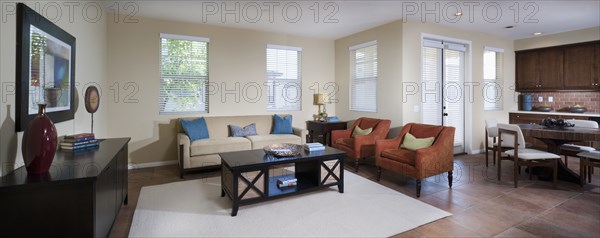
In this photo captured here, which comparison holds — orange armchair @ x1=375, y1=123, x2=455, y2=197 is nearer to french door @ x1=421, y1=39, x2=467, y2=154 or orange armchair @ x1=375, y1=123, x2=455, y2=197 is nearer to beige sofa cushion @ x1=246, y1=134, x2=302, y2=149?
french door @ x1=421, y1=39, x2=467, y2=154

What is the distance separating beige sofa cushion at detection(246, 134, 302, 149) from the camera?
15.4ft

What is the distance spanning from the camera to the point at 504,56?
20.2 ft

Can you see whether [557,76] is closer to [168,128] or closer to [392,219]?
[392,219]

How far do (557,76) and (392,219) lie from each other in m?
5.73

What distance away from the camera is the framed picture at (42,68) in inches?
75.1

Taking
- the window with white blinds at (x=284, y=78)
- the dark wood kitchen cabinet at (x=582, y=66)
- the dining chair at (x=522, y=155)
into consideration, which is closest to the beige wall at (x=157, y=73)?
the window with white blinds at (x=284, y=78)

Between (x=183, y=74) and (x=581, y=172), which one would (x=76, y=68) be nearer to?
(x=183, y=74)

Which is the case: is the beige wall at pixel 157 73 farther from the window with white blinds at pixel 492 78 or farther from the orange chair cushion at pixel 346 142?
the window with white blinds at pixel 492 78

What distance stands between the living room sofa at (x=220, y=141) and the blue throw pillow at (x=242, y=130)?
84mm

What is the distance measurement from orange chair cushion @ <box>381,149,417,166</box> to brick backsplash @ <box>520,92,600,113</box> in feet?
15.4

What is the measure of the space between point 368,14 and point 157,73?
3.57m

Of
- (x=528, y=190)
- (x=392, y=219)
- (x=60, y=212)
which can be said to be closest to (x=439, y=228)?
(x=392, y=219)

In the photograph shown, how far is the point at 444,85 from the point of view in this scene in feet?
17.4

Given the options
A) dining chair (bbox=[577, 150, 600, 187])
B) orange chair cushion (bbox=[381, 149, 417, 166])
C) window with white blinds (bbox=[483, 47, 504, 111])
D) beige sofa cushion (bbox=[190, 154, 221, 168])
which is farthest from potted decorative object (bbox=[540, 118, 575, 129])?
beige sofa cushion (bbox=[190, 154, 221, 168])
